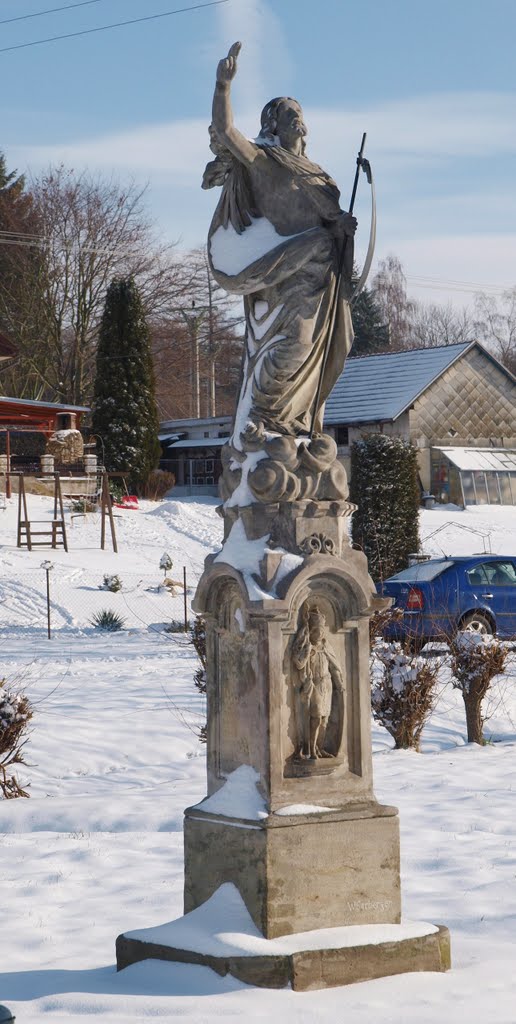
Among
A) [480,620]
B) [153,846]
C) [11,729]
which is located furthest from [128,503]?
[153,846]

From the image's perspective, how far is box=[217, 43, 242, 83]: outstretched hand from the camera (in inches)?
262

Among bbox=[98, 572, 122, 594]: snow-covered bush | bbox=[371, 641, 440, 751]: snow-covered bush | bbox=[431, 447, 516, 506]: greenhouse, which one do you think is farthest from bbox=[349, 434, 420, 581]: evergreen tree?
bbox=[431, 447, 516, 506]: greenhouse

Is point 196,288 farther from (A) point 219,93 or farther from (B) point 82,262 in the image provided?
(A) point 219,93

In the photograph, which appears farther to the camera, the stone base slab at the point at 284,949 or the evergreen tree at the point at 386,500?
the evergreen tree at the point at 386,500

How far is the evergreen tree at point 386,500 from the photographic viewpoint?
2570 centimetres

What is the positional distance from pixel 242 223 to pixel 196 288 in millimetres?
46181

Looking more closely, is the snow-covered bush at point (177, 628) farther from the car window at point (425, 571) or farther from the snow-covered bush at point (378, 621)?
the snow-covered bush at point (378, 621)

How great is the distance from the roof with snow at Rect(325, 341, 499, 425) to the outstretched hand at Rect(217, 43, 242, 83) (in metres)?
34.0

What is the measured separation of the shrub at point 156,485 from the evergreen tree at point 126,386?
0.75 ft

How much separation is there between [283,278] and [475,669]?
7674 millimetres

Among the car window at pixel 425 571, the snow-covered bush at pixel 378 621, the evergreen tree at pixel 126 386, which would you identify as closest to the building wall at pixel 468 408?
the evergreen tree at pixel 126 386

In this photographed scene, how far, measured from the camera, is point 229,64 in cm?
666

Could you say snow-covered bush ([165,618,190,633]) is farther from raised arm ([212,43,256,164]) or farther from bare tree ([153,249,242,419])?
bare tree ([153,249,242,419])

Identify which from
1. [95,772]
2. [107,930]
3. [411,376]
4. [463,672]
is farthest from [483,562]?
[411,376]
